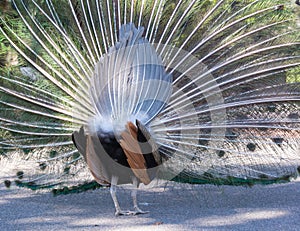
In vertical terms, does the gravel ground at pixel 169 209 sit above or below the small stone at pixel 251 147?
below

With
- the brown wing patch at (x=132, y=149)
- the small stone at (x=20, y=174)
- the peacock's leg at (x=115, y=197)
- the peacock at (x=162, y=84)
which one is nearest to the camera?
the brown wing patch at (x=132, y=149)

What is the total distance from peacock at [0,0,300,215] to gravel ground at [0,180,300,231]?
0.30m

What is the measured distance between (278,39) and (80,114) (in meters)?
2.20

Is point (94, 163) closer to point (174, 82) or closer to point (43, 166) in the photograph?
point (43, 166)

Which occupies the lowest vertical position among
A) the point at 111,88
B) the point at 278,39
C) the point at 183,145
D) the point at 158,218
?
the point at 158,218

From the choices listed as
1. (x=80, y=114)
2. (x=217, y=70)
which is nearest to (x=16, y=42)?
(x=80, y=114)

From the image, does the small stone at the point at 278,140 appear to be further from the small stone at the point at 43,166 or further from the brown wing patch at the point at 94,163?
the small stone at the point at 43,166

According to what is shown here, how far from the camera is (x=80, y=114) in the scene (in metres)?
7.19

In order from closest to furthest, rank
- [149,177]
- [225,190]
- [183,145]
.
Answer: [149,177] < [183,145] < [225,190]

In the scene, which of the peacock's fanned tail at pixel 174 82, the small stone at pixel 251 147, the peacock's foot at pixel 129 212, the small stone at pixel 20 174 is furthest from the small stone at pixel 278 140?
the small stone at pixel 20 174

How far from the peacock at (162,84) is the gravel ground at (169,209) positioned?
11.6 inches

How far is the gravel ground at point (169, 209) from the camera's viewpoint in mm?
6703

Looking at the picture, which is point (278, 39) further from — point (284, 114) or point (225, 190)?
point (225, 190)

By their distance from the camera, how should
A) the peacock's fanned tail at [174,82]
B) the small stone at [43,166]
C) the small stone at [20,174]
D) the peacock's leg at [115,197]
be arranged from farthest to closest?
the small stone at [20,174]
the small stone at [43,166]
the peacock's fanned tail at [174,82]
the peacock's leg at [115,197]
